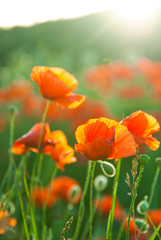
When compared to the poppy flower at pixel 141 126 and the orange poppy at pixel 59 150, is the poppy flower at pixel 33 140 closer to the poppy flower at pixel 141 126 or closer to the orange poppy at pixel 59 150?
the orange poppy at pixel 59 150

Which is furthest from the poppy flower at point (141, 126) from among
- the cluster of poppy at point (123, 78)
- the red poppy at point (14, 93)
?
the cluster of poppy at point (123, 78)

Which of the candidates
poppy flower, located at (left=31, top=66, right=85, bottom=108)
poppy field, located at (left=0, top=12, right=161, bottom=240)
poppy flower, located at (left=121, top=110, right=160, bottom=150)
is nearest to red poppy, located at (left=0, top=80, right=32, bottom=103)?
poppy field, located at (left=0, top=12, right=161, bottom=240)

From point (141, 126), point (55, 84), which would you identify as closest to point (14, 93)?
point (55, 84)

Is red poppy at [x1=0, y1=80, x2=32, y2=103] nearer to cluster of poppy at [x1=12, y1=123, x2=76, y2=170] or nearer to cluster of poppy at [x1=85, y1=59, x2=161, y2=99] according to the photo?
cluster of poppy at [x1=85, y1=59, x2=161, y2=99]

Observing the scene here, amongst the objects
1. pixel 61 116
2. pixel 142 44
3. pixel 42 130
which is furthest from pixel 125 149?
pixel 142 44

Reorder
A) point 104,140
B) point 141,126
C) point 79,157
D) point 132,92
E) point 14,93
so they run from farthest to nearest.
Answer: point 132,92
point 14,93
point 79,157
point 141,126
point 104,140

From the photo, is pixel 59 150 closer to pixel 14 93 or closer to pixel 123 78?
pixel 14 93

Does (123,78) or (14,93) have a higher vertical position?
(123,78)
